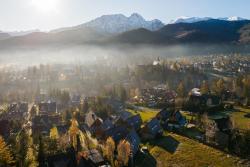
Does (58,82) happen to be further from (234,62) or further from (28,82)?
(234,62)

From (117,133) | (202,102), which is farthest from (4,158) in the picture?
(202,102)

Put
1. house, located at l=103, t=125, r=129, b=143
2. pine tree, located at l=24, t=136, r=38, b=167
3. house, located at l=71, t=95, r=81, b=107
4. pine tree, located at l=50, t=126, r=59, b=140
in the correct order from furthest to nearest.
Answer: house, located at l=71, t=95, r=81, b=107, house, located at l=103, t=125, r=129, b=143, pine tree, located at l=50, t=126, r=59, b=140, pine tree, located at l=24, t=136, r=38, b=167

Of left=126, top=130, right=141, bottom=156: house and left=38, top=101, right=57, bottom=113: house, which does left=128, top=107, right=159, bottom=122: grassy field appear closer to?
left=126, top=130, right=141, bottom=156: house

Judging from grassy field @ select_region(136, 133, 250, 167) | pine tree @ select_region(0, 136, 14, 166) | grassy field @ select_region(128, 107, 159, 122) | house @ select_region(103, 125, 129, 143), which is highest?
pine tree @ select_region(0, 136, 14, 166)

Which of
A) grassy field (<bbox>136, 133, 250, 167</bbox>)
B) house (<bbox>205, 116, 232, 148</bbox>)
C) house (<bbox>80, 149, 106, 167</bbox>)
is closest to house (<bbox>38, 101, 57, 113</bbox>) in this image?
grassy field (<bbox>136, 133, 250, 167</bbox>)

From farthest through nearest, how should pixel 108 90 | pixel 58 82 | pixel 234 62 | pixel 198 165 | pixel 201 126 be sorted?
pixel 234 62 < pixel 58 82 < pixel 108 90 < pixel 201 126 < pixel 198 165

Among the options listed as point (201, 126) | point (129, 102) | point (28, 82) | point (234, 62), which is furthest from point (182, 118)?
point (234, 62)

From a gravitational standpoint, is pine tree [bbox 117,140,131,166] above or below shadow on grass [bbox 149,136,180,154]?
above
